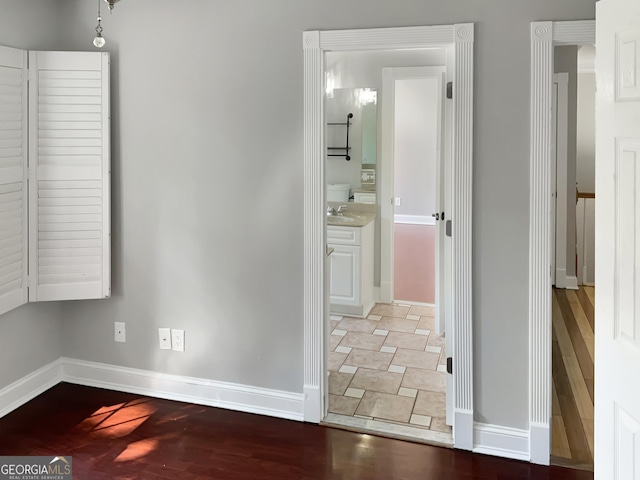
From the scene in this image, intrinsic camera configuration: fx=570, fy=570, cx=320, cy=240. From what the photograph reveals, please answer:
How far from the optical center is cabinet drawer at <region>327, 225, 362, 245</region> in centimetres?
495

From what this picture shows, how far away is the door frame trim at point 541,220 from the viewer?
2609 millimetres

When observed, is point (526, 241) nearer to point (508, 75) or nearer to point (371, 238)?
point (508, 75)

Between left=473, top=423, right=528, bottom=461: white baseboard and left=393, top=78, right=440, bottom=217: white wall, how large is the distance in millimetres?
6171

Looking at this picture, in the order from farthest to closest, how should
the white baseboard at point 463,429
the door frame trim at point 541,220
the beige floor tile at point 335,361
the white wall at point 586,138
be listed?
the white wall at point 586,138 → the beige floor tile at point 335,361 → the white baseboard at point 463,429 → the door frame trim at point 541,220

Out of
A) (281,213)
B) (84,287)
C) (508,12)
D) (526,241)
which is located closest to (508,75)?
(508,12)

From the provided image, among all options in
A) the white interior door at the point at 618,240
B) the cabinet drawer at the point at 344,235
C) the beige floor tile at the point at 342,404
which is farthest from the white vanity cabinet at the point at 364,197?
the white interior door at the point at 618,240

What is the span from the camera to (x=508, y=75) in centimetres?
269

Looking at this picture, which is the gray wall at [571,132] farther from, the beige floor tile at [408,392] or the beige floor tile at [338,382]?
the beige floor tile at [338,382]

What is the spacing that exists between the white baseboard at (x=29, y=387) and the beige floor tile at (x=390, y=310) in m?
2.72

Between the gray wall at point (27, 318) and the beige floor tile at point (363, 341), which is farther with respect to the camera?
the beige floor tile at point (363, 341)

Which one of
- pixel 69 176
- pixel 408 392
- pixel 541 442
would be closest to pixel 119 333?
pixel 69 176

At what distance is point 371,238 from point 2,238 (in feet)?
10.3

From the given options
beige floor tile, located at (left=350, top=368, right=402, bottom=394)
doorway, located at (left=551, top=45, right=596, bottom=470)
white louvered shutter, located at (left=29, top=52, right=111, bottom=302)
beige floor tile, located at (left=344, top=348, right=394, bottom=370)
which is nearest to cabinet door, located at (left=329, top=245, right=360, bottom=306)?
beige floor tile, located at (left=344, top=348, right=394, bottom=370)

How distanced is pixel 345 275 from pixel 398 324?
626 mm
